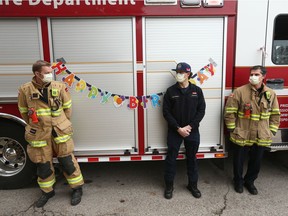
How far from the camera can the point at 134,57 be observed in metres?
3.57

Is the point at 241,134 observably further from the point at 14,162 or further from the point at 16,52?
the point at 14,162

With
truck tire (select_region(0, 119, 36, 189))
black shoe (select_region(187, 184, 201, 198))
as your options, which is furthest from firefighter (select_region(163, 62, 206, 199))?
truck tire (select_region(0, 119, 36, 189))

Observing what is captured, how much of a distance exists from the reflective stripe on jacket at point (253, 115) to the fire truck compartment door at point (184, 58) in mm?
225

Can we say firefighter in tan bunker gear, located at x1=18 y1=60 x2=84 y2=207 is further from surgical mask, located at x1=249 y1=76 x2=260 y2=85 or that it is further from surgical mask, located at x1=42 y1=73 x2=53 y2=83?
surgical mask, located at x1=249 y1=76 x2=260 y2=85

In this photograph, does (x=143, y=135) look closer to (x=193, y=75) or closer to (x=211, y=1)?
(x=193, y=75)

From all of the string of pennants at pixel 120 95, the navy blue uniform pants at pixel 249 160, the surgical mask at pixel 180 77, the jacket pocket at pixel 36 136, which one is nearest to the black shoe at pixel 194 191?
the navy blue uniform pants at pixel 249 160

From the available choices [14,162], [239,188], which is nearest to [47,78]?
[14,162]

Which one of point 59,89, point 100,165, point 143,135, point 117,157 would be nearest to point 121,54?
point 59,89

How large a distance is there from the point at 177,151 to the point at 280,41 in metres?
2.10

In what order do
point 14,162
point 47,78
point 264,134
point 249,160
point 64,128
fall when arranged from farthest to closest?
1. point 14,162
2. point 249,160
3. point 264,134
4. point 64,128
5. point 47,78

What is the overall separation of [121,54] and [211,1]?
4.44ft

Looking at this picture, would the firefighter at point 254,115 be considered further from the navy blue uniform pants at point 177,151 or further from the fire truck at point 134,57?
the navy blue uniform pants at point 177,151

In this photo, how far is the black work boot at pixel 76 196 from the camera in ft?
11.7

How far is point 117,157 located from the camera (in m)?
3.82
